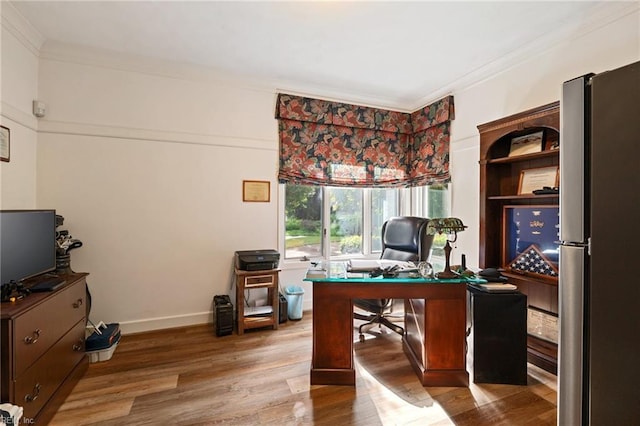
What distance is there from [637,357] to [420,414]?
1353 millimetres

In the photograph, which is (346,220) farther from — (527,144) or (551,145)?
(551,145)

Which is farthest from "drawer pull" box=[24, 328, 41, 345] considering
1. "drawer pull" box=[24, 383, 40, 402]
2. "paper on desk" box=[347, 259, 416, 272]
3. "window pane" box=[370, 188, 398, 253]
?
"window pane" box=[370, 188, 398, 253]

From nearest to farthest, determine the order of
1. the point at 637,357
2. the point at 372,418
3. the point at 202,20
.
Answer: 1. the point at 637,357
2. the point at 372,418
3. the point at 202,20

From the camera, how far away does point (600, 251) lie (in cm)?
84

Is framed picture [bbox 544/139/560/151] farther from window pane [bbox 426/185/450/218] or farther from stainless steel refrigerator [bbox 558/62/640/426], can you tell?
stainless steel refrigerator [bbox 558/62/640/426]

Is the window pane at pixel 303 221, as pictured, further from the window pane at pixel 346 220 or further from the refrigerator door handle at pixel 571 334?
the refrigerator door handle at pixel 571 334

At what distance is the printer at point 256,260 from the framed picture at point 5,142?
1963mm

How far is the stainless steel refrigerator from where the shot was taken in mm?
775

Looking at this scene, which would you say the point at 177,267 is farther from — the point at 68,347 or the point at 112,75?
the point at 112,75

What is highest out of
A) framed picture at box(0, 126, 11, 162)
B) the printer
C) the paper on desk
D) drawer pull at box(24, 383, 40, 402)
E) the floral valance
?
the floral valance

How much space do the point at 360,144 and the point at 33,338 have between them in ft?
11.4

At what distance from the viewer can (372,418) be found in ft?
5.73

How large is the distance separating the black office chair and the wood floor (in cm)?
32

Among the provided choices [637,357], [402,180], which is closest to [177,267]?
[402,180]
